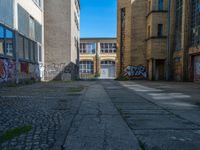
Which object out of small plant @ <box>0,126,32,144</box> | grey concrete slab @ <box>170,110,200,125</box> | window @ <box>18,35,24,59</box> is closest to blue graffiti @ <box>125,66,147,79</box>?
window @ <box>18,35,24,59</box>

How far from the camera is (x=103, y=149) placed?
3.38 m

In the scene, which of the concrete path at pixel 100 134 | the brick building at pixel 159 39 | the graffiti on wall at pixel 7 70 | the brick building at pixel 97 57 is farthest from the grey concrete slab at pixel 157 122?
the brick building at pixel 97 57

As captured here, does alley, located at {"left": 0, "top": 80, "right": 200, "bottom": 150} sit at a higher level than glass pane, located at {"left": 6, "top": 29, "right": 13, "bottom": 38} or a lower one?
lower

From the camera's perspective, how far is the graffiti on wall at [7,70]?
45.7 feet

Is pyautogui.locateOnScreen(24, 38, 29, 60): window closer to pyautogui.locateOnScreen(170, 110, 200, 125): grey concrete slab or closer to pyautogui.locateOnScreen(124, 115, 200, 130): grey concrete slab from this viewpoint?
pyautogui.locateOnScreen(124, 115, 200, 130): grey concrete slab

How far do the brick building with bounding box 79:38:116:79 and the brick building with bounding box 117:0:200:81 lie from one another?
56.0 feet

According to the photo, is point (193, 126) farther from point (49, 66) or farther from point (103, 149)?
point (49, 66)

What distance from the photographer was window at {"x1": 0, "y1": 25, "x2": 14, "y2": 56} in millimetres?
13880

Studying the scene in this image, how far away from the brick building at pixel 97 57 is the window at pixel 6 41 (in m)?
33.0

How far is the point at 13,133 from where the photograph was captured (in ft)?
13.5

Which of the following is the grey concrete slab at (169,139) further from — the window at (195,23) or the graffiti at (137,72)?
the graffiti at (137,72)

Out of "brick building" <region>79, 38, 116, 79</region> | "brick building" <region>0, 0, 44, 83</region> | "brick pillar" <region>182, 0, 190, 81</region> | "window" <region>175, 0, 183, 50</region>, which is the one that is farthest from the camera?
"brick building" <region>79, 38, 116, 79</region>

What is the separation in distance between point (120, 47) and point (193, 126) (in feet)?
88.2

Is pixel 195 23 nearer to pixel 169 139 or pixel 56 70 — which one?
pixel 56 70
